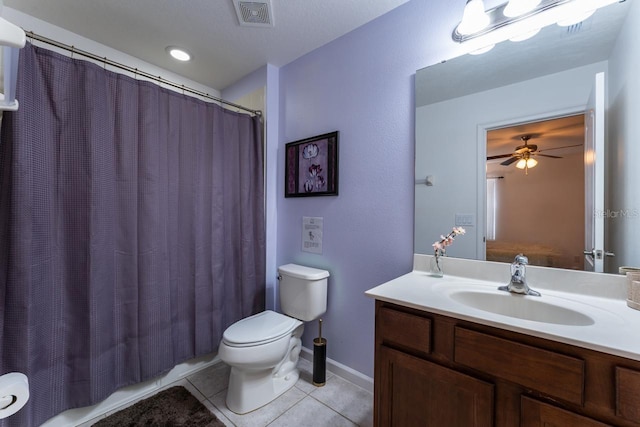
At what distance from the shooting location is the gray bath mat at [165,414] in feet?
4.62

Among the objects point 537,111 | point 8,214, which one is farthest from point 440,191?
point 8,214

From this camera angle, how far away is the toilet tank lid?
1771 millimetres

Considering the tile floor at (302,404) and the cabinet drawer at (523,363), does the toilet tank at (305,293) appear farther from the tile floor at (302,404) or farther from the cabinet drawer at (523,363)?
the cabinet drawer at (523,363)

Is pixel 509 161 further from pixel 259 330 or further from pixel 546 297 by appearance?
pixel 259 330

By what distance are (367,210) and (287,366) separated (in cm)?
116

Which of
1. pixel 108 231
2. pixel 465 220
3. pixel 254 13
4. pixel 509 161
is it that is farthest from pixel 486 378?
pixel 254 13

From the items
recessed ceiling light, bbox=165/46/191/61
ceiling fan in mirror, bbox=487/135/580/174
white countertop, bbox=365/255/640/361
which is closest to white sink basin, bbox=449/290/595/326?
white countertop, bbox=365/255/640/361

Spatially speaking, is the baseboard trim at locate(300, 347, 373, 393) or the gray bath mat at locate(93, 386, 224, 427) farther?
the baseboard trim at locate(300, 347, 373, 393)

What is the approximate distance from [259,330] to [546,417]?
1.29 m

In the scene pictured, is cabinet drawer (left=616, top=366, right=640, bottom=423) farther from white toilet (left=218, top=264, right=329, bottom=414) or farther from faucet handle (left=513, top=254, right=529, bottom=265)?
white toilet (left=218, top=264, right=329, bottom=414)

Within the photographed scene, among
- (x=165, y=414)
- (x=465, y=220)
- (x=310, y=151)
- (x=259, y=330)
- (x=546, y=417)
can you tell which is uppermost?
(x=310, y=151)

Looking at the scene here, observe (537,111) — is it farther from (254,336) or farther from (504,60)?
(254,336)

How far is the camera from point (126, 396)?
1.56 m

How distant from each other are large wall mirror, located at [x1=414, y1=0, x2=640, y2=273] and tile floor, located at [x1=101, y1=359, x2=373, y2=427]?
0.99 meters
